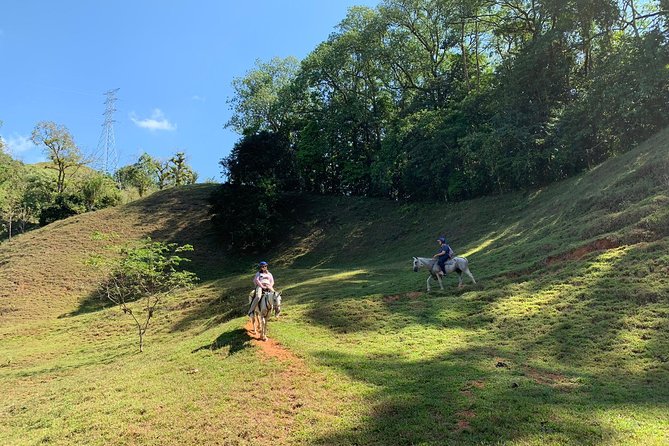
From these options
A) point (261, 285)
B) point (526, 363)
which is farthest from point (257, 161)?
point (526, 363)

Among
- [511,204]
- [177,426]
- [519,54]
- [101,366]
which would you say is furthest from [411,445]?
[519,54]

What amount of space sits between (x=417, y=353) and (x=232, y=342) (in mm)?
5212

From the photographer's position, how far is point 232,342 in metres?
12.5

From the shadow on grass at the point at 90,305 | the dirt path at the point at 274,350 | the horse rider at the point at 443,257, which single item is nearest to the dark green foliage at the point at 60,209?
the shadow on grass at the point at 90,305

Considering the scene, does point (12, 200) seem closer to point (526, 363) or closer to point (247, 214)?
point (247, 214)

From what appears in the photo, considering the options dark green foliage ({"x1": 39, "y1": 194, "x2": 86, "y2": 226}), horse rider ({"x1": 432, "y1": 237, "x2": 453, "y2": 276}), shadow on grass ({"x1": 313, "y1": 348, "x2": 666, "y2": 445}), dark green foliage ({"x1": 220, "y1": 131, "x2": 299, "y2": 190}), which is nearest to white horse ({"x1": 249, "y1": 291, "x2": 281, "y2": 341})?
shadow on grass ({"x1": 313, "y1": 348, "x2": 666, "y2": 445})

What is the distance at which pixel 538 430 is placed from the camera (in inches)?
257

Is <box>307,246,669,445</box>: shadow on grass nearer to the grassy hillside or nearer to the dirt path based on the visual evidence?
the grassy hillside

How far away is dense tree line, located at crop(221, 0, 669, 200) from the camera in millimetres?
26109

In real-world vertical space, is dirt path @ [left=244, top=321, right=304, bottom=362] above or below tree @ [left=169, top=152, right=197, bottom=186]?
below

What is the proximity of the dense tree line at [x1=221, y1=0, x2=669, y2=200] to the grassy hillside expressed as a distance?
336cm

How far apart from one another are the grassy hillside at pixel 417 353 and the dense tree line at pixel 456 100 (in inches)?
132

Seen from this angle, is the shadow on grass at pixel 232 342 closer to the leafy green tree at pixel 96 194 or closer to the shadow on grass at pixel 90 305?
the shadow on grass at pixel 90 305

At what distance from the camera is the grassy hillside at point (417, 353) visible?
736 centimetres
